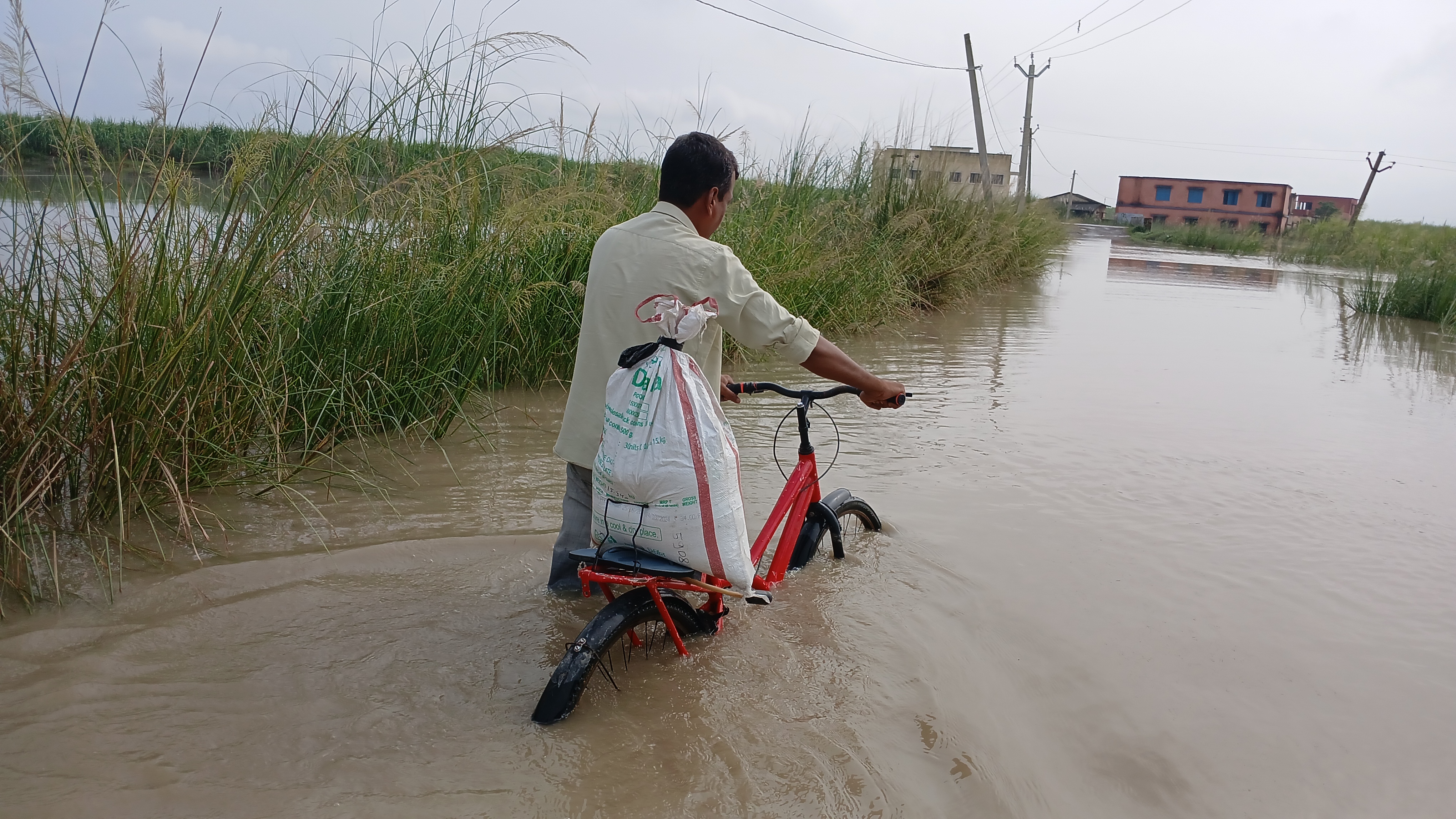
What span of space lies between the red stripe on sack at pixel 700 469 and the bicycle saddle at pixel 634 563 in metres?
0.08

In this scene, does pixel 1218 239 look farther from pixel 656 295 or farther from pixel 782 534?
pixel 656 295

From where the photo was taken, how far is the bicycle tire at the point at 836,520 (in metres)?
3.46

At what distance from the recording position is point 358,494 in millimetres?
4016

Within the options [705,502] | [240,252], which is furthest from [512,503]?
[705,502]

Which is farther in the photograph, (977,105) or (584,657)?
(977,105)

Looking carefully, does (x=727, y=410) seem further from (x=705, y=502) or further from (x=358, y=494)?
(x=705, y=502)

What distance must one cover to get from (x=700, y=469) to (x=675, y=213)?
2.53 feet

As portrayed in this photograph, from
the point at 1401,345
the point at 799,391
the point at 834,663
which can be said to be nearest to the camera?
the point at 834,663

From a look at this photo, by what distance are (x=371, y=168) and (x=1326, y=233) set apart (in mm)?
38473

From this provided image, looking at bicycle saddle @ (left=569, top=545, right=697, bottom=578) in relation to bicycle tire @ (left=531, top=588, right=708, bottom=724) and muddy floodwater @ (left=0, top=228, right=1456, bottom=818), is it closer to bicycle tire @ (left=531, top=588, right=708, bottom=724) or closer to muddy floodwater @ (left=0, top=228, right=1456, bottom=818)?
bicycle tire @ (left=531, top=588, right=708, bottom=724)

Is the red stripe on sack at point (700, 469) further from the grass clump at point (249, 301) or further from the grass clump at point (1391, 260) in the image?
the grass clump at point (1391, 260)

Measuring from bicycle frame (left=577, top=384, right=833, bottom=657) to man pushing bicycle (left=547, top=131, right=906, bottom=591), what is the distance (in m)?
0.27

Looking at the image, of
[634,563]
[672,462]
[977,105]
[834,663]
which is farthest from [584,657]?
[977,105]

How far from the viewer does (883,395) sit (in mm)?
2922
